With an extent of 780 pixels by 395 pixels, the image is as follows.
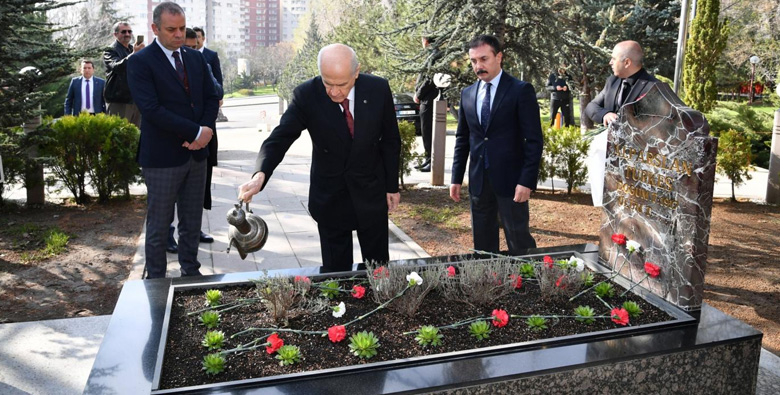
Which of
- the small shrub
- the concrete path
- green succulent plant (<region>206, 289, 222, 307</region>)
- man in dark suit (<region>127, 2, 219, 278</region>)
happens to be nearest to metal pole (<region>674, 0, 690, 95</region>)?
the concrete path

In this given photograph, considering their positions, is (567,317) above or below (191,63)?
below

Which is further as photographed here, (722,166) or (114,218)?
(722,166)

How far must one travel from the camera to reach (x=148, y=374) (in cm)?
232

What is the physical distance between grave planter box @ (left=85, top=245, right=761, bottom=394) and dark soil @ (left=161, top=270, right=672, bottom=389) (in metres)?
0.08

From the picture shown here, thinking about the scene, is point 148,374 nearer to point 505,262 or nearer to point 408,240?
point 505,262

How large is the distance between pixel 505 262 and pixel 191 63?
2715mm

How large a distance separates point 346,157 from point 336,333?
1.45 m

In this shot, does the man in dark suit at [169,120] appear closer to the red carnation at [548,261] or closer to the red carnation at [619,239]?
the red carnation at [548,261]

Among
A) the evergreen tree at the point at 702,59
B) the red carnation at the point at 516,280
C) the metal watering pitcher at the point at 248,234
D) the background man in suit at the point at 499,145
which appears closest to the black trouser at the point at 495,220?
the background man in suit at the point at 499,145

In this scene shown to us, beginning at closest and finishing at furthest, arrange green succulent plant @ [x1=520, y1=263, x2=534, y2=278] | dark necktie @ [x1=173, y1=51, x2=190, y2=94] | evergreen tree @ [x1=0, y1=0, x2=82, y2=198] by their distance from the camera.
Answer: green succulent plant @ [x1=520, y1=263, x2=534, y2=278]
dark necktie @ [x1=173, y1=51, x2=190, y2=94]
evergreen tree @ [x1=0, y1=0, x2=82, y2=198]

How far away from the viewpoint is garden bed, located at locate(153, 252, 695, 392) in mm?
2396

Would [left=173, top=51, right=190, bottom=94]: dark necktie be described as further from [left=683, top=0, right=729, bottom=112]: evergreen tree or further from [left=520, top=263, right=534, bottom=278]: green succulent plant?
[left=683, top=0, right=729, bottom=112]: evergreen tree

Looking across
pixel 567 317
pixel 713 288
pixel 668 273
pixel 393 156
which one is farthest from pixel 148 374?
pixel 713 288

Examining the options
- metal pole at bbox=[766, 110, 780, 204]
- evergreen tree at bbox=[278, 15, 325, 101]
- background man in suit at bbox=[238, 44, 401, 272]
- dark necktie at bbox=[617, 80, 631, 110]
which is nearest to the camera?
background man in suit at bbox=[238, 44, 401, 272]
